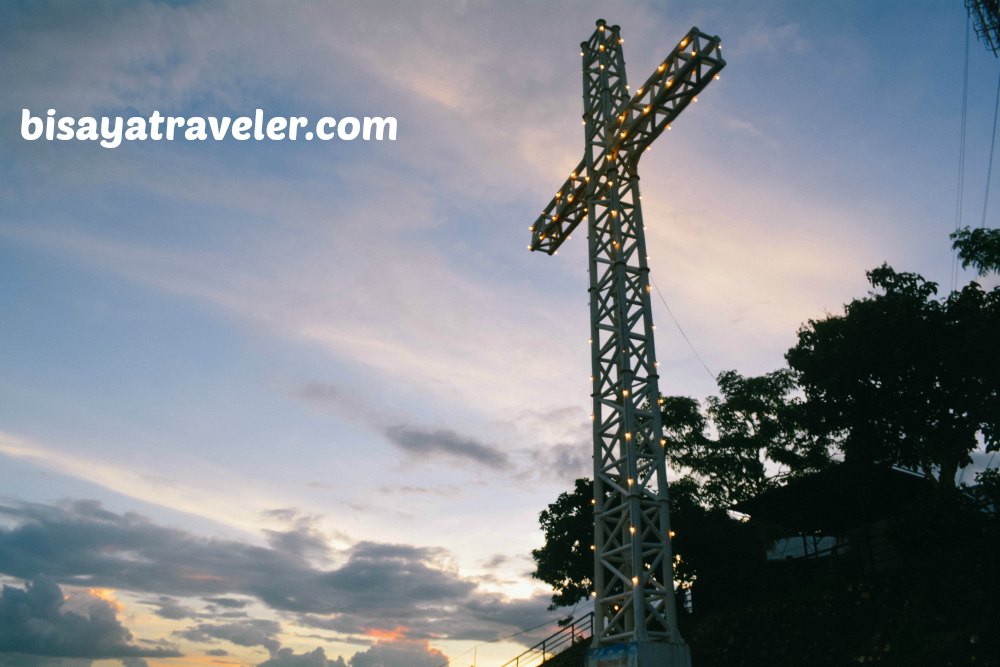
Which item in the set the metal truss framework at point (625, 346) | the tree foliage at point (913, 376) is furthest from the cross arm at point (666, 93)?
the tree foliage at point (913, 376)

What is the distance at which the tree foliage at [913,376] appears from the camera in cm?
1930

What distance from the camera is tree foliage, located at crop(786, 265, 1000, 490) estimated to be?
63.3 ft

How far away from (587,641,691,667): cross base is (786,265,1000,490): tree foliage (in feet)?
34.7

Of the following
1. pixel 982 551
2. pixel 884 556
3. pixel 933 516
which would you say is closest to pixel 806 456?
pixel 884 556

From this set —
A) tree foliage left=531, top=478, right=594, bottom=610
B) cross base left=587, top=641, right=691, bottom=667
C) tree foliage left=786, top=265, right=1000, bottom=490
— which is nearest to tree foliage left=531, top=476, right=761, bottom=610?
tree foliage left=531, top=478, right=594, bottom=610

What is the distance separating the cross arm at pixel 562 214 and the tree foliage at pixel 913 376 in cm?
927

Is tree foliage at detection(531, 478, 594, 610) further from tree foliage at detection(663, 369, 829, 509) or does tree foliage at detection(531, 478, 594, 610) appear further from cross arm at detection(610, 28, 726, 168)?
cross arm at detection(610, 28, 726, 168)

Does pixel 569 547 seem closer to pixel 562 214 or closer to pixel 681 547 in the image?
pixel 681 547

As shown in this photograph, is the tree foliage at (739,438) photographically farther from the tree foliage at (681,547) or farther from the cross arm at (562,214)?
the cross arm at (562,214)

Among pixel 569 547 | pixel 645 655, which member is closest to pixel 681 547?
pixel 569 547

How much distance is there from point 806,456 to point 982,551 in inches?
568

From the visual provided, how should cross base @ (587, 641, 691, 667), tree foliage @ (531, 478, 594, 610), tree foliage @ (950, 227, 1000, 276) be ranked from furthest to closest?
tree foliage @ (531, 478, 594, 610) → tree foliage @ (950, 227, 1000, 276) → cross base @ (587, 641, 691, 667)

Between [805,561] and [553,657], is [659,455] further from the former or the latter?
[553,657]

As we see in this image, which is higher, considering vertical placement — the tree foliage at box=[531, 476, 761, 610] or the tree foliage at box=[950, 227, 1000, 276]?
the tree foliage at box=[950, 227, 1000, 276]
